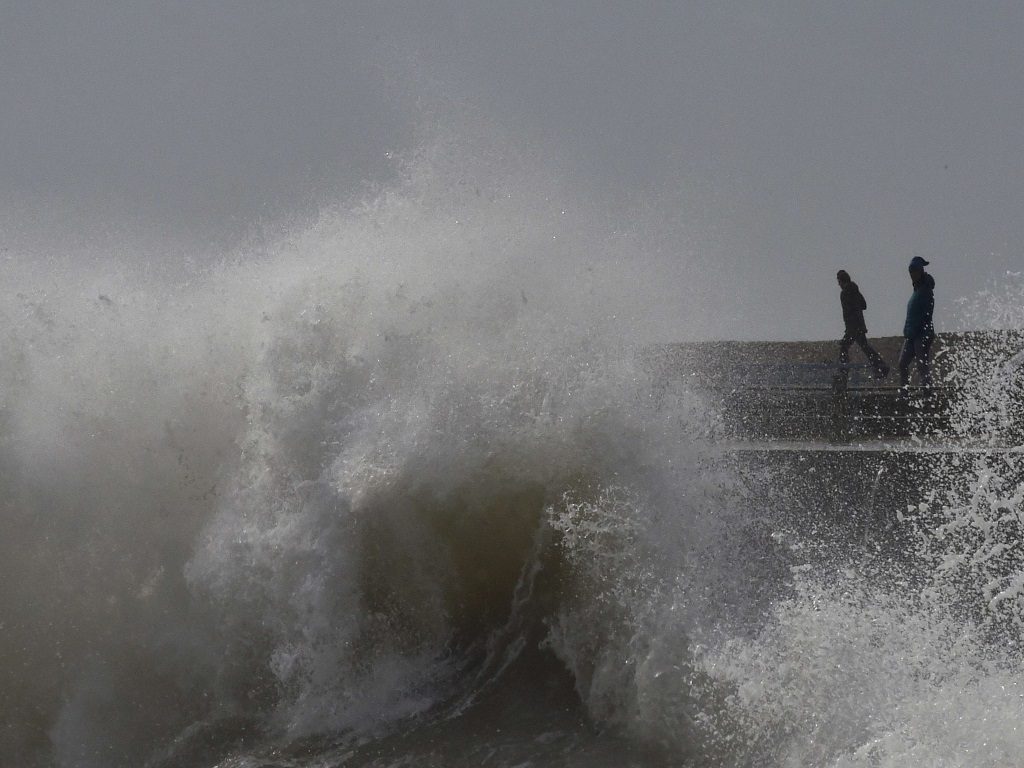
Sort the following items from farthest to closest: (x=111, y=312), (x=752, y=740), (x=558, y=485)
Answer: (x=111, y=312), (x=558, y=485), (x=752, y=740)

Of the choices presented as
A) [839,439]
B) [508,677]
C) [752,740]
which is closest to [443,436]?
[508,677]

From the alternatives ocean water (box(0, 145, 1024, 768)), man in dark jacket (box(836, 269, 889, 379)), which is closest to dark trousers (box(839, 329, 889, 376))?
man in dark jacket (box(836, 269, 889, 379))

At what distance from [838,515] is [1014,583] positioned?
1822 mm

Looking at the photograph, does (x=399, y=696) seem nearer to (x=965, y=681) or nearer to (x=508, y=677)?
(x=508, y=677)

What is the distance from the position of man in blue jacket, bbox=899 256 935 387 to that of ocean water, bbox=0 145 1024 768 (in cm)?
381

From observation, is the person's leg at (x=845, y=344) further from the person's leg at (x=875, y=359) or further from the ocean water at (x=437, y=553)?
the ocean water at (x=437, y=553)

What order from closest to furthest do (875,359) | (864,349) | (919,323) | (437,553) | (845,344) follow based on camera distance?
(437,553), (919,323), (875,359), (864,349), (845,344)

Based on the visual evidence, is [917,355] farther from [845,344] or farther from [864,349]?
[845,344]

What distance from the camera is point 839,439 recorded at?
10969 mm

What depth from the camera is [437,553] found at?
6.49m

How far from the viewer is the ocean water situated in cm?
496

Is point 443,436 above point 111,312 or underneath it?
underneath

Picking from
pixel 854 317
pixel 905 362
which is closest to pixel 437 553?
pixel 905 362

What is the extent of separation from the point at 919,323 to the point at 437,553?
24.2 feet
